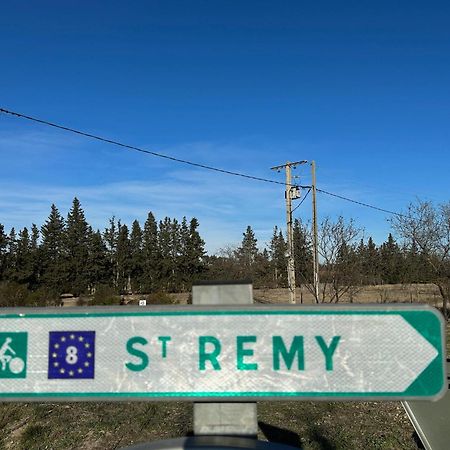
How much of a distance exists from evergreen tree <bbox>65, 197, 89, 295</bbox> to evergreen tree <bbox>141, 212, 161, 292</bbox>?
855 centimetres

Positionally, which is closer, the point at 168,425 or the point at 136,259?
the point at 168,425

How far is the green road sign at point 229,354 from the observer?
161 centimetres

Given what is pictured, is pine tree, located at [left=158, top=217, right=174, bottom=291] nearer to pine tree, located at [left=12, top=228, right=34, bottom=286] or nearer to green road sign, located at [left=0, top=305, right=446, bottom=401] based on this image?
pine tree, located at [left=12, top=228, right=34, bottom=286]

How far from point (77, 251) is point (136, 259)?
8929 millimetres

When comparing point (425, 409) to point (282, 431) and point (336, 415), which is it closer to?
point (336, 415)

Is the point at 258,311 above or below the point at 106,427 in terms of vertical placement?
above

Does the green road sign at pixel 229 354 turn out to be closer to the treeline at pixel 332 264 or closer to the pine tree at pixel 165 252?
the treeline at pixel 332 264

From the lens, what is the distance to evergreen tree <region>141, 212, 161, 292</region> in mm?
59844

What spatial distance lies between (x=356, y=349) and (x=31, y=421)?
21.0 feet

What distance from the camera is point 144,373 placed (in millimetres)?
1638

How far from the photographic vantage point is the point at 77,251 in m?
54.4

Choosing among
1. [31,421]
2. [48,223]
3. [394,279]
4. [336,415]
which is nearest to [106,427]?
[31,421]

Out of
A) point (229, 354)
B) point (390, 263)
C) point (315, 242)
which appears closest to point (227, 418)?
point (229, 354)

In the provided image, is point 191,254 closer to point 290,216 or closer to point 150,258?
point 150,258
